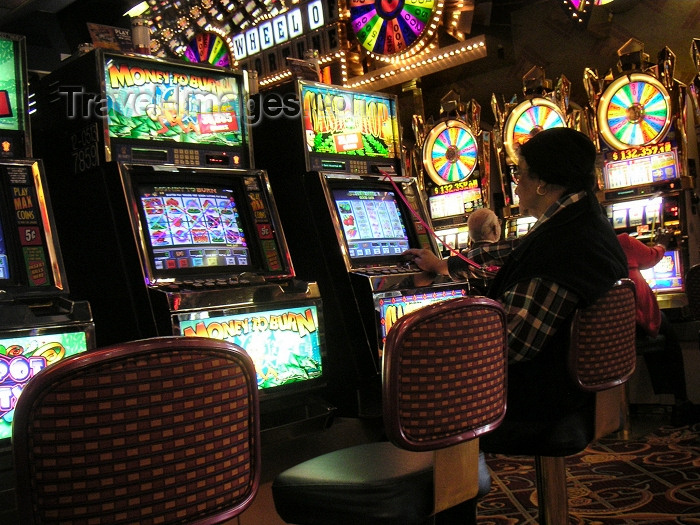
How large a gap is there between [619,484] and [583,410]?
5.34 ft

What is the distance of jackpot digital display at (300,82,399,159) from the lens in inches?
123

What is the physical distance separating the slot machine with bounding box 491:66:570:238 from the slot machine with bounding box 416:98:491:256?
0.23 meters

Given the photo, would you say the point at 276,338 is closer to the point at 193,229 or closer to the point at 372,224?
the point at 193,229

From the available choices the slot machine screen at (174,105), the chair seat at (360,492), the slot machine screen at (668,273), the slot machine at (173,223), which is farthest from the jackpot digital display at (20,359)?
the slot machine screen at (668,273)

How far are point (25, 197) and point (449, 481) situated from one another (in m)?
1.44

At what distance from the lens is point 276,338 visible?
96.3 inches

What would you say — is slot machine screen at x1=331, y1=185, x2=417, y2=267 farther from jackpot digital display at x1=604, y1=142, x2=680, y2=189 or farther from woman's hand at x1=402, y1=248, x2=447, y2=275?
jackpot digital display at x1=604, y1=142, x2=680, y2=189

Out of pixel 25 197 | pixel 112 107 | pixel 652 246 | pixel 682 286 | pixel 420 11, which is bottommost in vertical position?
pixel 682 286

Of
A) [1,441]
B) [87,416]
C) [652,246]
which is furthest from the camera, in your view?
[652,246]

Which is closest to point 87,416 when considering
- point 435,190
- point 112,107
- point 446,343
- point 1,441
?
point 446,343

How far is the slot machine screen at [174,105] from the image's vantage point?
8.30 ft

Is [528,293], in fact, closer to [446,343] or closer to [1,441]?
[446,343]

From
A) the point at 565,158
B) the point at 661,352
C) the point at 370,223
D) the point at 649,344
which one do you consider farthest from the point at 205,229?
the point at 661,352

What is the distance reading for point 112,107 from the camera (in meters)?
2.50
